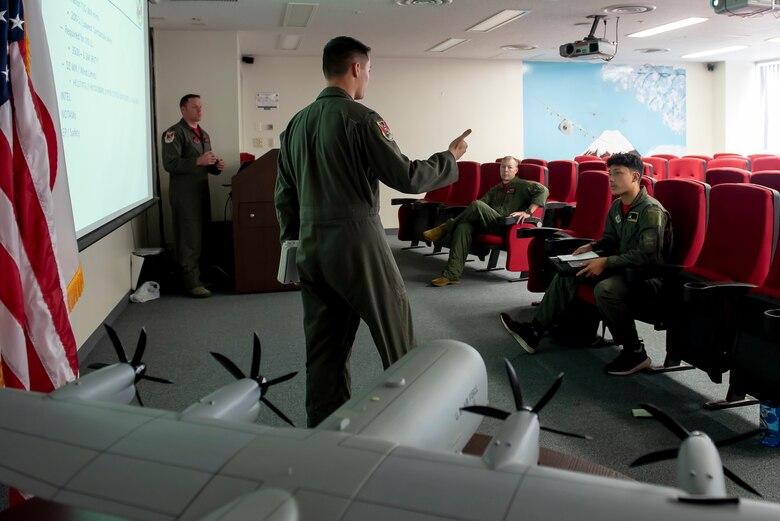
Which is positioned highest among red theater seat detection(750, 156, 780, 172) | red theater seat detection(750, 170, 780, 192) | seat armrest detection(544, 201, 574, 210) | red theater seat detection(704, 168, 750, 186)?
red theater seat detection(750, 156, 780, 172)

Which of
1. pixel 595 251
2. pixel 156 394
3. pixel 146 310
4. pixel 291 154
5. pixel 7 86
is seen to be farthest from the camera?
pixel 146 310

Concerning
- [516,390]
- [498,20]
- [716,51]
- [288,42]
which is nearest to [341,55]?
[516,390]

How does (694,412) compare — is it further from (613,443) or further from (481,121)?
(481,121)

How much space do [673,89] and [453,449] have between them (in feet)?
41.0

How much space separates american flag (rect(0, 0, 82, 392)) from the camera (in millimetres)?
1728

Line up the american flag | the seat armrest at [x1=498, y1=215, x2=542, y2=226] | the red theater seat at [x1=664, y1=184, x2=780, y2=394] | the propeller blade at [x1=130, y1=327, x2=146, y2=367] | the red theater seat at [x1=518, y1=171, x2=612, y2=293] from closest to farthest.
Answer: the propeller blade at [x1=130, y1=327, x2=146, y2=367]
the american flag
the red theater seat at [x1=664, y1=184, x2=780, y2=394]
the red theater seat at [x1=518, y1=171, x2=612, y2=293]
the seat armrest at [x1=498, y1=215, x2=542, y2=226]

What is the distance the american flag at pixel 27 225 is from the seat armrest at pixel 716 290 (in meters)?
2.41

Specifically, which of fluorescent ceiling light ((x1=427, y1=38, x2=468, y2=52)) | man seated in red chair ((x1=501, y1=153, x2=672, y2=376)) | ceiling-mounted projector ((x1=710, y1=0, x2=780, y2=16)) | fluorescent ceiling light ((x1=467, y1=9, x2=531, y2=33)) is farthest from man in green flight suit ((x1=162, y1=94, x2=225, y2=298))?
ceiling-mounted projector ((x1=710, y1=0, x2=780, y2=16))

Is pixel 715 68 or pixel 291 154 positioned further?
pixel 715 68

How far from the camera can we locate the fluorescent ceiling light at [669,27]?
777 centimetres

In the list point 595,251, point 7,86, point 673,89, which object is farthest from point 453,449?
point 673,89

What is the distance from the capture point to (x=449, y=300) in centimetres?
538

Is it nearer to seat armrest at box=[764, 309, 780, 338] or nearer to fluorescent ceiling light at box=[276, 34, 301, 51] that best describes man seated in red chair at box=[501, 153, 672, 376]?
seat armrest at box=[764, 309, 780, 338]

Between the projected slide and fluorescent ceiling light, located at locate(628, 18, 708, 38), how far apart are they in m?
6.66
